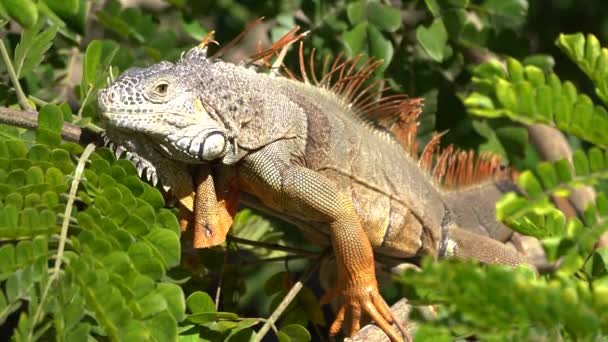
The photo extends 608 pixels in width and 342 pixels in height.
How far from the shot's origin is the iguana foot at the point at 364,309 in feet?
8.78

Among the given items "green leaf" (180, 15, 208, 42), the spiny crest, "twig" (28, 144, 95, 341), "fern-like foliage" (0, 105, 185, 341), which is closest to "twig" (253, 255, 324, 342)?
"fern-like foliage" (0, 105, 185, 341)

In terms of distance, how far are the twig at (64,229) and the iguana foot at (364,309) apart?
2.90 feet

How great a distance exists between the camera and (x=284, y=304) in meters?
2.68

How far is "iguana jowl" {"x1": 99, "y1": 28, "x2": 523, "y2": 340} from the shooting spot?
8.04 ft

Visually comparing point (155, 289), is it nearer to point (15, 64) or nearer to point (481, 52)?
point (15, 64)

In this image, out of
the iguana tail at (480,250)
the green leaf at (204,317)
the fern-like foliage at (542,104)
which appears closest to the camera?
the fern-like foliage at (542,104)

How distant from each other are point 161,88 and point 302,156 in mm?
499

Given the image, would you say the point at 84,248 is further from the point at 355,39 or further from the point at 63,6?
the point at 355,39

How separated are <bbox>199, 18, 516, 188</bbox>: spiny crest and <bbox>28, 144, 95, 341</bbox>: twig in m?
0.64

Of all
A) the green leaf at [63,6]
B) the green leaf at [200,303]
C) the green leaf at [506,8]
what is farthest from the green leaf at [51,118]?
the green leaf at [506,8]

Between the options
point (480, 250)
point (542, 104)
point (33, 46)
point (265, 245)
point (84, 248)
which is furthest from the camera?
point (480, 250)

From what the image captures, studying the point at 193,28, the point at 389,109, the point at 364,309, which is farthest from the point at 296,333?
the point at 193,28

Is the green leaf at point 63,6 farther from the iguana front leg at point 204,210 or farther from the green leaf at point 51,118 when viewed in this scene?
the iguana front leg at point 204,210

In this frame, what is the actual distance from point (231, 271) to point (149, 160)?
0.75 m
